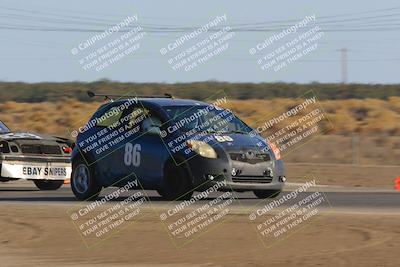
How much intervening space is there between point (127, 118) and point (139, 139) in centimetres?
53

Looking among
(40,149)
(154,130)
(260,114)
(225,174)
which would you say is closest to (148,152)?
(154,130)

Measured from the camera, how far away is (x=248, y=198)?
19.8 m

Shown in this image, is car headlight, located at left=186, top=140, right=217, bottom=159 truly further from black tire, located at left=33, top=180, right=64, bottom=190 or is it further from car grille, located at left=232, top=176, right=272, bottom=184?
black tire, located at left=33, top=180, right=64, bottom=190

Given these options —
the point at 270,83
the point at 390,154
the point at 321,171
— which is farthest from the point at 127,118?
the point at 270,83

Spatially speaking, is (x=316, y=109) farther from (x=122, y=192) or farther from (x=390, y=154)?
(x=122, y=192)

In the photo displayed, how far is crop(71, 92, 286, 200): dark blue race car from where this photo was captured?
59.9 ft

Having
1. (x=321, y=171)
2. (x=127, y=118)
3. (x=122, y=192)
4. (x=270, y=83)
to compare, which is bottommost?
(x=270, y=83)

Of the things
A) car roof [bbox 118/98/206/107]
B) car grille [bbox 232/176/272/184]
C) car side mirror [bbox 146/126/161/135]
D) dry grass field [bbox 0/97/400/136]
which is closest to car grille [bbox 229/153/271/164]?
car grille [bbox 232/176/272/184]

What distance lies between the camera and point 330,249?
12.8 metres

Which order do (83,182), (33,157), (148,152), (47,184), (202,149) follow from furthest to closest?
1. (47,184)
2. (33,157)
3. (83,182)
4. (148,152)
5. (202,149)

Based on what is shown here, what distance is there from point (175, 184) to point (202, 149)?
0.77 m

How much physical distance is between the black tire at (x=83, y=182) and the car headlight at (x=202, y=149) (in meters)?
2.17

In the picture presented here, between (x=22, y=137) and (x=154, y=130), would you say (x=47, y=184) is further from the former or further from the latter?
(x=154, y=130)

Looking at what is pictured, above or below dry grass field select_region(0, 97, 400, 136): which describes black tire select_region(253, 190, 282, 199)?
above
